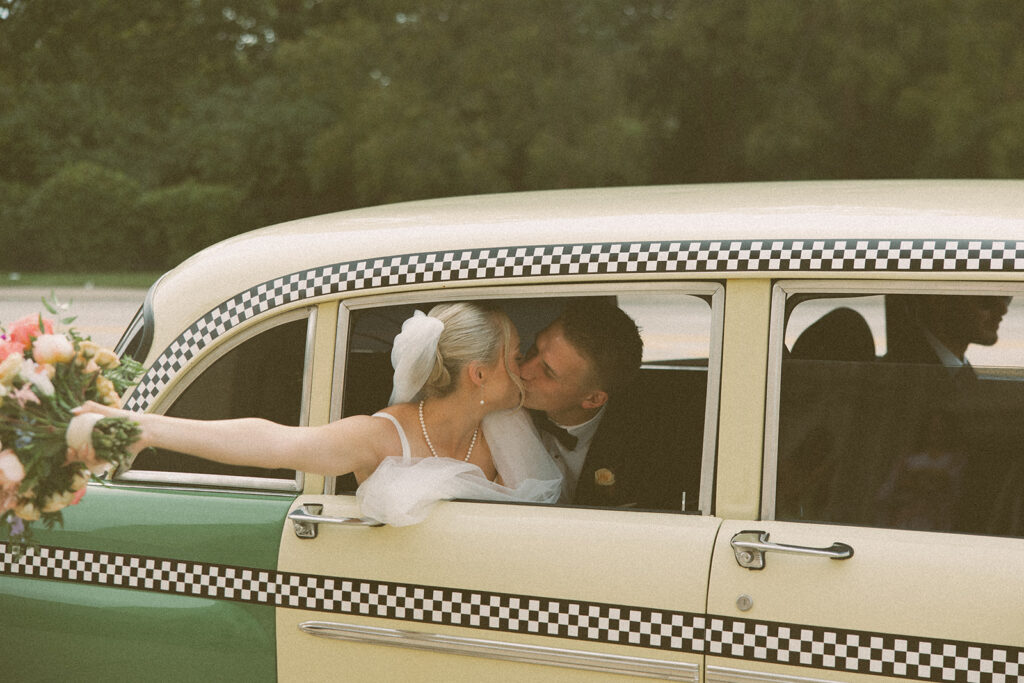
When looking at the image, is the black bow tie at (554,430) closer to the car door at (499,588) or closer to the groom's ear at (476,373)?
the groom's ear at (476,373)

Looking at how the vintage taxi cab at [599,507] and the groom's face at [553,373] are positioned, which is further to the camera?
the groom's face at [553,373]

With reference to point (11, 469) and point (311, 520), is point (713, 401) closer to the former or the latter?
point (311, 520)

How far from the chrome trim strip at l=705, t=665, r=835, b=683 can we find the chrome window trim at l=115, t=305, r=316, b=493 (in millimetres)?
996

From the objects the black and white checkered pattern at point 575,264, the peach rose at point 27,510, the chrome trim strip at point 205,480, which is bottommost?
the peach rose at point 27,510

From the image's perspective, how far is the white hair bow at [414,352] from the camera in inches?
105

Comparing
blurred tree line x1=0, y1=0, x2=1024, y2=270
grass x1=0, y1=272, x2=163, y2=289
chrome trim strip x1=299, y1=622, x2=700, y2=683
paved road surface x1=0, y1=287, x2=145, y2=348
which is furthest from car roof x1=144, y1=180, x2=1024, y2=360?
grass x1=0, y1=272, x2=163, y2=289

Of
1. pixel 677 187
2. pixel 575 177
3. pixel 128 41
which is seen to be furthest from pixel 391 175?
pixel 677 187

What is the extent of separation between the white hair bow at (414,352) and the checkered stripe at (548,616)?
47 centimetres

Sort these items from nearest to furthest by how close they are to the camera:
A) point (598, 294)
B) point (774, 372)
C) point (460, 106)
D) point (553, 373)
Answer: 1. point (774, 372)
2. point (598, 294)
3. point (553, 373)
4. point (460, 106)

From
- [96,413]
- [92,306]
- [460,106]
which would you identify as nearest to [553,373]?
[96,413]

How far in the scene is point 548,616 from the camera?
2377 mm

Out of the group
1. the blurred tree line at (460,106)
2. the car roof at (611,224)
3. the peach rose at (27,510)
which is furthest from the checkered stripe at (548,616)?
the blurred tree line at (460,106)

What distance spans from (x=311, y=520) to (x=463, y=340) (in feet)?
1.74

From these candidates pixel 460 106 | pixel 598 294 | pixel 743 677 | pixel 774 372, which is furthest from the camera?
pixel 460 106
